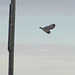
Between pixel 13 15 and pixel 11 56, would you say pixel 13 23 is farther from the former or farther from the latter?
pixel 11 56

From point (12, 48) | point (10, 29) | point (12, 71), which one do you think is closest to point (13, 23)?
point (10, 29)

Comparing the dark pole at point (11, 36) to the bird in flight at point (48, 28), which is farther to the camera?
the bird in flight at point (48, 28)

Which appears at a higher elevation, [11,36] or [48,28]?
[48,28]

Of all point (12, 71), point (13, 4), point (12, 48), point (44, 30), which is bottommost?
point (12, 71)

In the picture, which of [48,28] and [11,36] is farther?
[48,28]

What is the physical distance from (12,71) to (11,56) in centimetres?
59

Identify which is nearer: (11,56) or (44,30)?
(11,56)

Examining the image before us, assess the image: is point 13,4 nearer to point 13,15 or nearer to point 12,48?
point 13,15

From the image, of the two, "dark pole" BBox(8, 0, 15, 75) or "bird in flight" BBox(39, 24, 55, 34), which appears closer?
"dark pole" BBox(8, 0, 15, 75)

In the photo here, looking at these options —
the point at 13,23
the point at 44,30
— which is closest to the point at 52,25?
the point at 44,30

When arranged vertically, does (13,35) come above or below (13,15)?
below

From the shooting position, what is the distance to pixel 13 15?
11305 mm

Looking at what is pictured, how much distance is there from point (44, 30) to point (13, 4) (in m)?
1.73

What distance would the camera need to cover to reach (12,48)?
1102 cm
